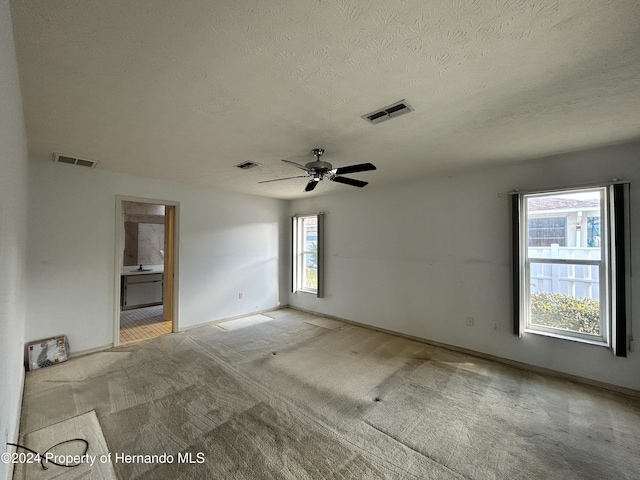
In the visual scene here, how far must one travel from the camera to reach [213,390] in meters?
2.62

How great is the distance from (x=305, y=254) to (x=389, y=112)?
4217mm

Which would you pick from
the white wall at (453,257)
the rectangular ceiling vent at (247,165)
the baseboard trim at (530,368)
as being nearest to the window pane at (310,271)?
the white wall at (453,257)

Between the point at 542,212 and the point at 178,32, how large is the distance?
386cm

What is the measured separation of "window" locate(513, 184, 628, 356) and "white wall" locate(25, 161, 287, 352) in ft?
14.8

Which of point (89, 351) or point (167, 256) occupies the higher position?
point (167, 256)

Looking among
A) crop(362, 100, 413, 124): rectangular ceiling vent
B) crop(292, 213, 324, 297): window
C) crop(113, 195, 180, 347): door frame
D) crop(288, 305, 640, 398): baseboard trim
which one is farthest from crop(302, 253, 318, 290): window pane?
crop(362, 100, 413, 124): rectangular ceiling vent

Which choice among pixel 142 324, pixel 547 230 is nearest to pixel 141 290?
pixel 142 324

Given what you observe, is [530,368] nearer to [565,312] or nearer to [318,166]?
[565,312]

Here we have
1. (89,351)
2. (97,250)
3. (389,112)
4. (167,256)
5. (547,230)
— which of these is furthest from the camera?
(167,256)

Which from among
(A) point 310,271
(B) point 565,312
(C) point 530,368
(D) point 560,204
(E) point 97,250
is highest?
(D) point 560,204

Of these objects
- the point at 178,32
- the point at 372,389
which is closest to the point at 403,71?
the point at 178,32

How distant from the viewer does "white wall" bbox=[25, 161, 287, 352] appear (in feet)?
10.4

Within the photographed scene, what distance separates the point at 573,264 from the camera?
2.94m

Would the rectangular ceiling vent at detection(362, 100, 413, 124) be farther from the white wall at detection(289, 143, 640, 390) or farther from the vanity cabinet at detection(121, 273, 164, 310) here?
the vanity cabinet at detection(121, 273, 164, 310)
